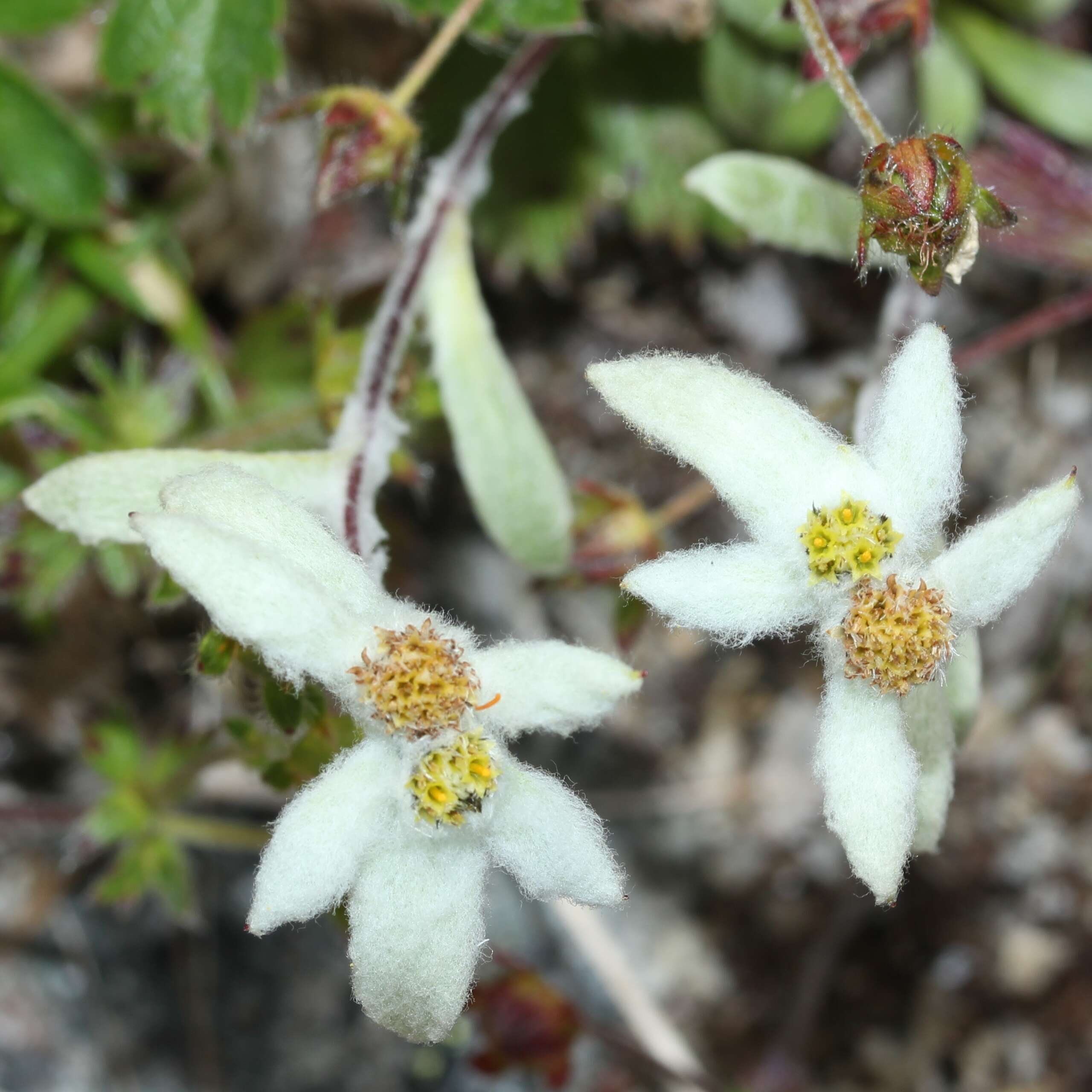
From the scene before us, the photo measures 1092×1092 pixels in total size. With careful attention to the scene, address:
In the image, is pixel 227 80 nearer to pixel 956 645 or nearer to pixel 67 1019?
pixel 956 645

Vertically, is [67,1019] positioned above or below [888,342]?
below

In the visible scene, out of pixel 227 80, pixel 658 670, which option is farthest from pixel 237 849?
pixel 227 80

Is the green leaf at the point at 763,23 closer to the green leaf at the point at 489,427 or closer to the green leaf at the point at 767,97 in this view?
the green leaf at the point at 767,97

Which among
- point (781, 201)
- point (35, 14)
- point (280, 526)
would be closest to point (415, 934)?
point (280, 526)

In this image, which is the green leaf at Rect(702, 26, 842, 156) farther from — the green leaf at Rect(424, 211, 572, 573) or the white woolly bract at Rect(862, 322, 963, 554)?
the white woolly bract at Rect(862, 322, 963, 554)

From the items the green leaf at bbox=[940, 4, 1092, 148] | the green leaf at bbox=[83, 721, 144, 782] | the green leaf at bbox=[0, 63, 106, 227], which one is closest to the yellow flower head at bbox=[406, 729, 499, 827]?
the green leaf at bbox=[83, 721, 144, 782]

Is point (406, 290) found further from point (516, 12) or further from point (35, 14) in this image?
point (35, 14)
